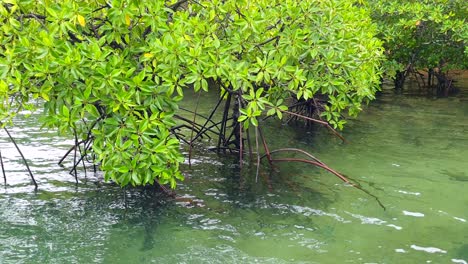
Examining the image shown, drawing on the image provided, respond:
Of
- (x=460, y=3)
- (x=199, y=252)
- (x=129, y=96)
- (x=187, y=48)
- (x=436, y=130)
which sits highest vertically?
(x=460, y=3)

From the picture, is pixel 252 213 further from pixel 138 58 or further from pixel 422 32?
pixel 422 32

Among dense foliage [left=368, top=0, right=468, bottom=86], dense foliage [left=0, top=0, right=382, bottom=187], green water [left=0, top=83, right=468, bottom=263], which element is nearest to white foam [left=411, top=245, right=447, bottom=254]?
green water [left=0, top=83, right=468, bottom=263]

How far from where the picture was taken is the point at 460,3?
33.5 ft

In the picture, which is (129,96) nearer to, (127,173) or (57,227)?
(127,173)

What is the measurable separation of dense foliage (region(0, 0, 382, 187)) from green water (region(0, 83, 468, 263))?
1.70 ft

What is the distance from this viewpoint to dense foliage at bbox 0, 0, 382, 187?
426 cm

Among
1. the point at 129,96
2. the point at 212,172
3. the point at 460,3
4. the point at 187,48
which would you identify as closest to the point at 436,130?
the point at 460,3

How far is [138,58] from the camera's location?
499 centimetres

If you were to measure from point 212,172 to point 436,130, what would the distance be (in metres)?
4.05

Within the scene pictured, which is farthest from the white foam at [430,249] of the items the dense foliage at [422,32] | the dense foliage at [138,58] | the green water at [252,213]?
the dense foliage at [422,32]

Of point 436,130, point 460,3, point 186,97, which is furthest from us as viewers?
point 186,97

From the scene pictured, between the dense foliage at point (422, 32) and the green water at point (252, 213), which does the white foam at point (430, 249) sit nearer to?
the green water at point (252, 213)

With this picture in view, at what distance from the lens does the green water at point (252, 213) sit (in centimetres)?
421

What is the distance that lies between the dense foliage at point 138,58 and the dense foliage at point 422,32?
523cm
